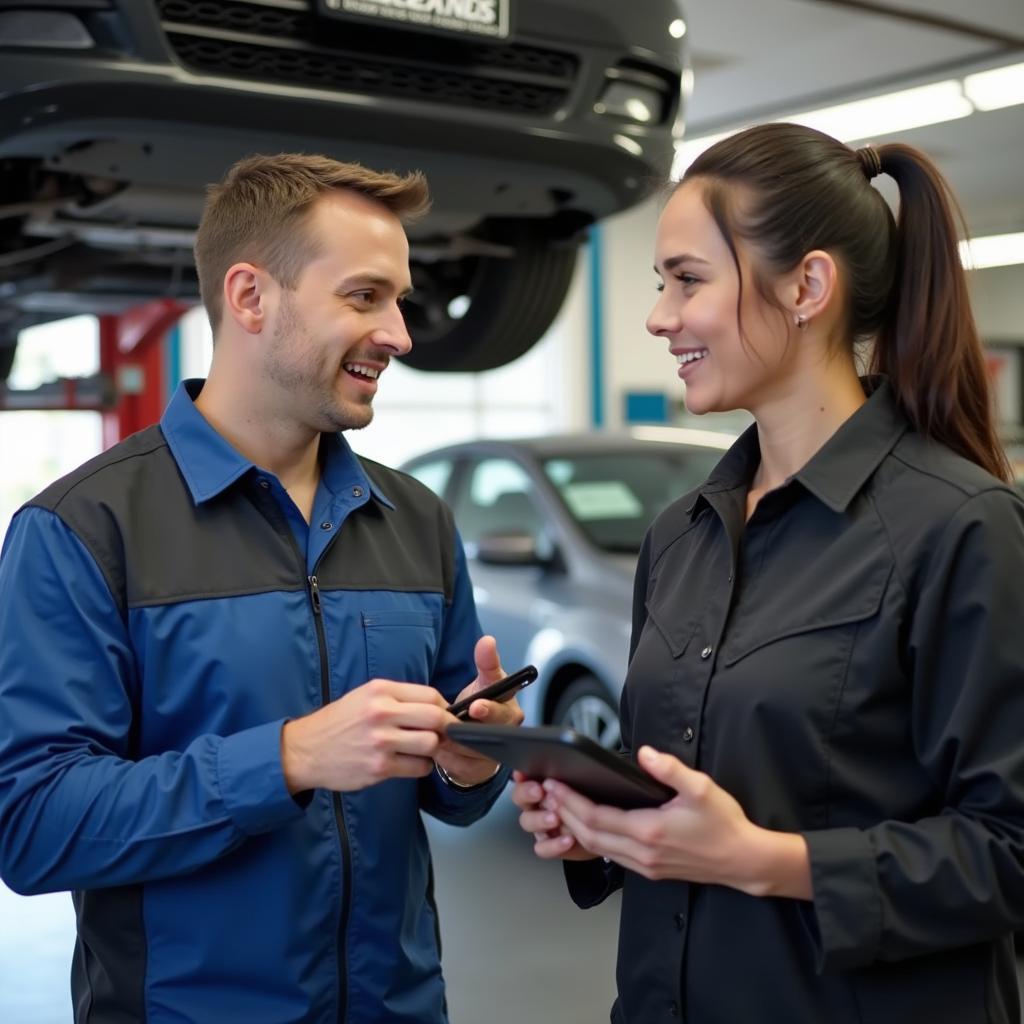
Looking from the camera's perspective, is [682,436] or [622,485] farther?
[682,436]

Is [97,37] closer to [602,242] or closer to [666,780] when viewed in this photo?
[666,780]

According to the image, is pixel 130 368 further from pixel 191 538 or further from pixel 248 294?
pixel 191 538

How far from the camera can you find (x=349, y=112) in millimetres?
2551

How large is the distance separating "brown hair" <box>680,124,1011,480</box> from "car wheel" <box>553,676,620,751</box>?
2321 mm

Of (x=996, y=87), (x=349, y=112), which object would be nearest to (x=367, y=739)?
(x=349, y=112)

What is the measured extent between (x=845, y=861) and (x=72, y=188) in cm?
237

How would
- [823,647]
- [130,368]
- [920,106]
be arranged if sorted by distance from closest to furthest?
[823,647], [130,368], [920,106]

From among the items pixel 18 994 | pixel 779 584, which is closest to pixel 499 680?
pixel 779 584

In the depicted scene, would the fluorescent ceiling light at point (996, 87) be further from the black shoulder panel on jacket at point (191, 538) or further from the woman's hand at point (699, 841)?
the woman's hand at point (699, 841)

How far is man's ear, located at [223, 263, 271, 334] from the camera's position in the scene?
5.05 feet

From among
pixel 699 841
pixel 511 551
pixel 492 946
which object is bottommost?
pixel 492 946

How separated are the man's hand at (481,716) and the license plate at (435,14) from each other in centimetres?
153

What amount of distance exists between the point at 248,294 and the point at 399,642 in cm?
45

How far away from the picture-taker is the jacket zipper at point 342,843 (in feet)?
4.65
